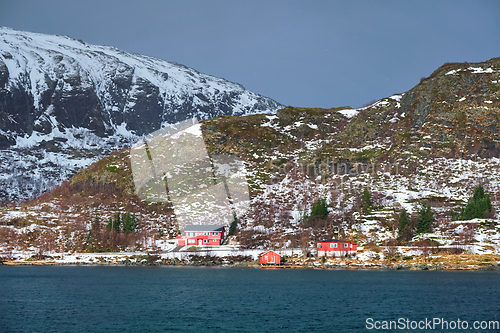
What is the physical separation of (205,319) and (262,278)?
155ft

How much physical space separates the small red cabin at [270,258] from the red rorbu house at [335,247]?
512 inches

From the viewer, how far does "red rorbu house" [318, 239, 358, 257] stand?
461 feet

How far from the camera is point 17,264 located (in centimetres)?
14638

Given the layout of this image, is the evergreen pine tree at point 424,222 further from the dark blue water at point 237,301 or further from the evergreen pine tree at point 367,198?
the dark blue water at point 237,301

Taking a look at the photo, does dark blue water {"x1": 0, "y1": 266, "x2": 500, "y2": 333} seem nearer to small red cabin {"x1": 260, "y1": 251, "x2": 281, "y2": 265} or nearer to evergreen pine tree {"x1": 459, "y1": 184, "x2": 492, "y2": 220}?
small red cabin {"x1": 260, "y1": 251, "x2": 281, "y2": 265}

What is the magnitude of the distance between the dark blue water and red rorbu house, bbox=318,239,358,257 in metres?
25.1

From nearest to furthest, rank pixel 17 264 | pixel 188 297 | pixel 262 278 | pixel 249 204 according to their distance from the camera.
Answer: pixel 188 297 < pixel 262 278 < pixel 17 264 < pixel 249 204

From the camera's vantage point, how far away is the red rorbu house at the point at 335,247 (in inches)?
5536

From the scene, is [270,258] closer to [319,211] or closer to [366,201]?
[319,211]

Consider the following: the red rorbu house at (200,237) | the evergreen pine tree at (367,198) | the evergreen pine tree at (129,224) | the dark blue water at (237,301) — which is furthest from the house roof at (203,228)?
the evergreen pine tree at (367,198)

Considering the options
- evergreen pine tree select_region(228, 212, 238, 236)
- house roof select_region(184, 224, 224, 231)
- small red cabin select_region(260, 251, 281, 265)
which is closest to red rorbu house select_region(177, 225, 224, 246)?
house roof select_region(184, 224, 224, 231)

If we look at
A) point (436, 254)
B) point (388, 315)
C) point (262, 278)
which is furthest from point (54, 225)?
point (388, 315)

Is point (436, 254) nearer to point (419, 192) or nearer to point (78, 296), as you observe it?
point (419, 192)

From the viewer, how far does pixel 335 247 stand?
141375mm
